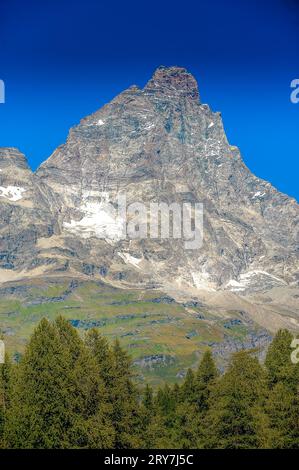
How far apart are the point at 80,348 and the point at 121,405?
24.6 ft

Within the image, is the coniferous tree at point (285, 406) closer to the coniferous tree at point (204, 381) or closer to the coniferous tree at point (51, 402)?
the coniferous tree at point (204, 381)

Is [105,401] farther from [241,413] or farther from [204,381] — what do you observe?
[204,381]

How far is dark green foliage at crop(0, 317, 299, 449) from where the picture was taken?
62812mm

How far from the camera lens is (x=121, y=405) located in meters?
74.7

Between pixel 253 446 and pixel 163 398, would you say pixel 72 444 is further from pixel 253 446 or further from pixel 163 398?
pixel 163 398

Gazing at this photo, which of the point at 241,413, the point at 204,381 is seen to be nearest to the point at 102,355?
the point at 241,413

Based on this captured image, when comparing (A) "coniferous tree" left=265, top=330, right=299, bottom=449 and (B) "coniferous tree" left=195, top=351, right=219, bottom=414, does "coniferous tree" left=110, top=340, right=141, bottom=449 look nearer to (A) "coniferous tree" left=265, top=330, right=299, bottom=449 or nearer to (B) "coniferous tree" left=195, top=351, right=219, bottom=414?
(A) "coniferous tree" left=265, top=330, right=299, bottom=449

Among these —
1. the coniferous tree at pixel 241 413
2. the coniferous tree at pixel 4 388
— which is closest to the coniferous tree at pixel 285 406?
the coniferous tree at pixel 241 413

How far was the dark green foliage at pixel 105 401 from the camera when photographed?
62812 millimetres

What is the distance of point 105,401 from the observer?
73.1 metres

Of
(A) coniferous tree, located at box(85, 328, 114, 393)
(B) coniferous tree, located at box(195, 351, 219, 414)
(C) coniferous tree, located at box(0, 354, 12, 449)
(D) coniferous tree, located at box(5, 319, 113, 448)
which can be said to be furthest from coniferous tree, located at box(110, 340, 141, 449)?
(B) coniferous tree, located at box(195, 351, 219, 414)
